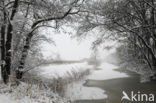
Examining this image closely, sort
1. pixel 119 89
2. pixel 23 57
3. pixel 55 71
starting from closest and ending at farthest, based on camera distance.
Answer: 1. pixel 23 57
2. pixel 119 89
3. pixel 55 71

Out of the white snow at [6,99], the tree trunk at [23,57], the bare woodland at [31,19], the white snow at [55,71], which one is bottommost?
the white snow at [55,71]

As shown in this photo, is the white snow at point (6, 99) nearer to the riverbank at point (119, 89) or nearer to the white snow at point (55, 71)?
the riverbank at point (119, 89)

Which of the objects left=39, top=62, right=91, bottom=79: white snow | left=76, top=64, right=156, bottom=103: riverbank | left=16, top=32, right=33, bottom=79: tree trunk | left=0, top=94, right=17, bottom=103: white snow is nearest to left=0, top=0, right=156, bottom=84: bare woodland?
left=16, top=32, right=33, bottom=79: tree trunk

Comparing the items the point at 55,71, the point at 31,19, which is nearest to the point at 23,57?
the point at 31,19

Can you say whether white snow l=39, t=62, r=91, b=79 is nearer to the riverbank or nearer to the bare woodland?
the riverbank

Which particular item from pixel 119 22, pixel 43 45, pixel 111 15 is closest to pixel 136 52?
pixel 119 22

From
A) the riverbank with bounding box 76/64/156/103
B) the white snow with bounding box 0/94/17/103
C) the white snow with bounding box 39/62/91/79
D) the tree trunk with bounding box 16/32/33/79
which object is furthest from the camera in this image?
the white snow with bounding box 39/62/91/79

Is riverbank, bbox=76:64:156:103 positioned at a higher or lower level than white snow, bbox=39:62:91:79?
lower

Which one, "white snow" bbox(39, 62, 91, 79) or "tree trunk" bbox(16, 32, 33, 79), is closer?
"tree trunk" bbox(16, 32, 33, 79)

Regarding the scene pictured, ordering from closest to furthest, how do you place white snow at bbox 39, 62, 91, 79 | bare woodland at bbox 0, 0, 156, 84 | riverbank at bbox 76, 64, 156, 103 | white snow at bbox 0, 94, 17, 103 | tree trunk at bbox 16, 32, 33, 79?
white snow at bbox 0, 94, 17, 103, bare woodland at bbox 0, 0, 156, 84, tree trunk at bbox 16, 32, 33, 79, riverbank at bbox 76, 64, 156, 103, white snow at bbox 39, 62, 91, 79

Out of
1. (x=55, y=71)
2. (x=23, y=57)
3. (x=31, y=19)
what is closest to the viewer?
(x=31, y=19)

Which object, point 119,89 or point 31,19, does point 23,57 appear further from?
point 119,89

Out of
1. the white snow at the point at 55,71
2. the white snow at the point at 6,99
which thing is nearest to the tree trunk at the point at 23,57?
the white snow at the point at 55,71

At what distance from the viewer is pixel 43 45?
1076 centimetres
